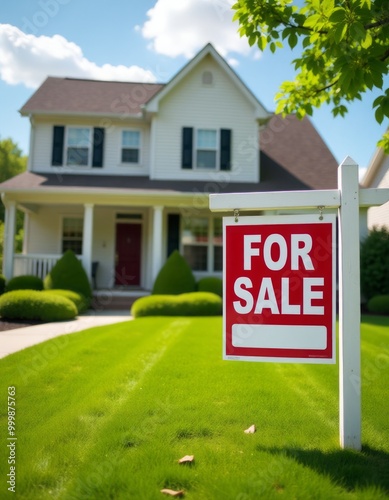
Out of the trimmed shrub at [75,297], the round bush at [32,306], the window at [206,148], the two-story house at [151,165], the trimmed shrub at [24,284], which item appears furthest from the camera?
the window at [206,148]

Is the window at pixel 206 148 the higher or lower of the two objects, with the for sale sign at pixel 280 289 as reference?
higher

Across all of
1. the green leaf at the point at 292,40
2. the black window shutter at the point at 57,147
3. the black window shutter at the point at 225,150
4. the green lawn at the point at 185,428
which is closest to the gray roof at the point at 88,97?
the black window shutter at the point at 57,147

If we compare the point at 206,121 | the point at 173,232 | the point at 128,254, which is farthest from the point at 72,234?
the point at 206,121

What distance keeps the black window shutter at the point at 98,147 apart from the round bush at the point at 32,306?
6853mm

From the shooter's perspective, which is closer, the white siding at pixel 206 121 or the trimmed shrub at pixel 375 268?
the trimmed shrub at pixel 375 268

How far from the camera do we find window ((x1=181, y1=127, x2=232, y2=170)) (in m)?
14.2

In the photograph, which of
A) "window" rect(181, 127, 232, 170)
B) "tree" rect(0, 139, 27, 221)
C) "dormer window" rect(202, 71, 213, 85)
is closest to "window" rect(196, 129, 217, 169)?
"window" rect(181, 127, 232, 170)

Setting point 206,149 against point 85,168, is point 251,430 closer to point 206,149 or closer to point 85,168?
point 206,149

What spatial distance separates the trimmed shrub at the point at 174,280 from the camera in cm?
1183

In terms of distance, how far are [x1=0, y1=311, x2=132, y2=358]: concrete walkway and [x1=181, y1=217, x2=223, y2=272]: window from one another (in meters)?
4.66

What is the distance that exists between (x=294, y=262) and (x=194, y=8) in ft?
24.6

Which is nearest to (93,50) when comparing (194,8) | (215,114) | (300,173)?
(194,8)

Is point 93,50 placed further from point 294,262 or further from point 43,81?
point 43,81

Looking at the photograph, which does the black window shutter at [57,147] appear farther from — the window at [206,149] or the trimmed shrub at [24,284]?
the trimmed shrub at [24,284]
